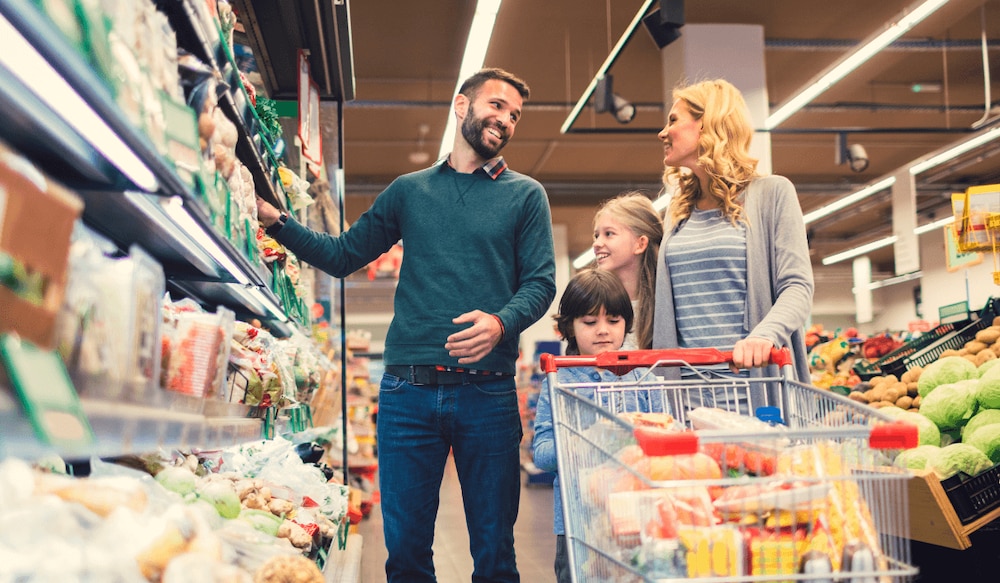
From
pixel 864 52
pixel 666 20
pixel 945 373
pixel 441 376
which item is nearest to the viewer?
pixel 441 376

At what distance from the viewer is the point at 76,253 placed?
1113 mm

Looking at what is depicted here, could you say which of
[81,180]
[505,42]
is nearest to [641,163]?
[505,42]

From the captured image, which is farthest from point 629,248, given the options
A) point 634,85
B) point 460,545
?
point 634,85

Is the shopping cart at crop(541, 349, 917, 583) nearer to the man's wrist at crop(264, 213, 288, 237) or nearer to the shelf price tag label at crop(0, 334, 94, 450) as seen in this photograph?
the shelf price tag label at crop(0, 334, 94, 450)

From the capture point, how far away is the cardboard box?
2.78 ft

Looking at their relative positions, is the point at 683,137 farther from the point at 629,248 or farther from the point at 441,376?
the point at 441,376

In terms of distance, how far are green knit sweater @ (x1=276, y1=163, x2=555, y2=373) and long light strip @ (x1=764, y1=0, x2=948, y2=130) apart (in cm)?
466

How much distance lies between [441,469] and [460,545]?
365 cm

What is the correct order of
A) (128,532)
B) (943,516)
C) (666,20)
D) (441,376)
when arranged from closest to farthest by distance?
(128,532)
(441,376)
(943,516)
(666,20)

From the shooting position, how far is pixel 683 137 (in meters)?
2.39

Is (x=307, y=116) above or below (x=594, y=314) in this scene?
above

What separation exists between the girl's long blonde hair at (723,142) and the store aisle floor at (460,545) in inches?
116

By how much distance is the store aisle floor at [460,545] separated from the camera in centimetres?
484

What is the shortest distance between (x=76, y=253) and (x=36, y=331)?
20 cm
